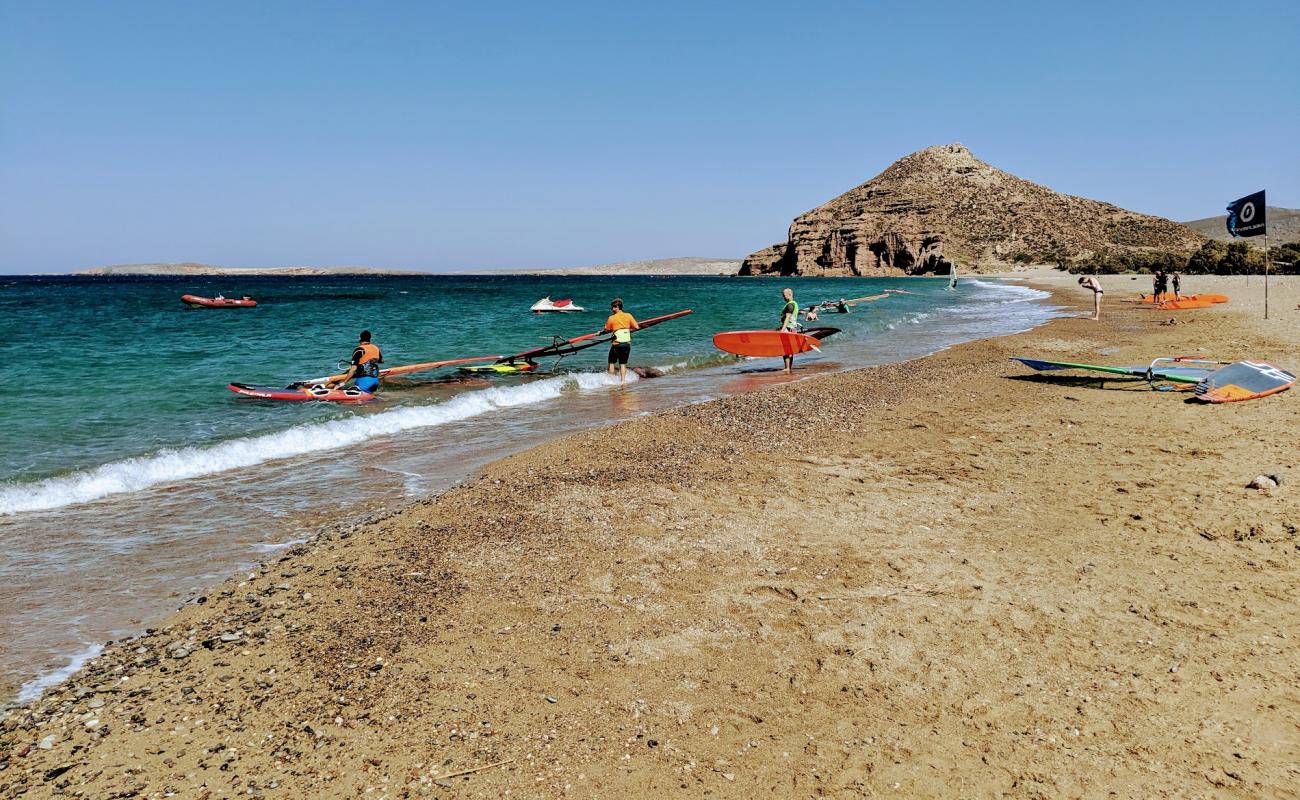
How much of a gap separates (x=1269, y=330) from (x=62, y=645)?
2322 cm

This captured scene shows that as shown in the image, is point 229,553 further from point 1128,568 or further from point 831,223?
point 831,223

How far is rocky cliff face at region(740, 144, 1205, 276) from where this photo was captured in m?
110

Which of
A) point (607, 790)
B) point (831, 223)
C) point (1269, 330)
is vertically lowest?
point (607, 790)

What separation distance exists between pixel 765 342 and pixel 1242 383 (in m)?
10.2

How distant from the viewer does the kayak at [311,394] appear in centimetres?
1423

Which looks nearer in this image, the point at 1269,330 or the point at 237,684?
the point at 237,684

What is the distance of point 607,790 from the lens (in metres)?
3.05

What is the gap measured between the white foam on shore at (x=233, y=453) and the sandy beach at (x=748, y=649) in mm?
3784

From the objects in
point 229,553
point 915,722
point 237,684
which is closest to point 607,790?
point 915,722

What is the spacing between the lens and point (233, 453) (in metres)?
9.70

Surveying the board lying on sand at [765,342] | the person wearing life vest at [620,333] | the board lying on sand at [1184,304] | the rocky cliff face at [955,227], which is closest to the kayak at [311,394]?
the person wearing life vest at [620,333]

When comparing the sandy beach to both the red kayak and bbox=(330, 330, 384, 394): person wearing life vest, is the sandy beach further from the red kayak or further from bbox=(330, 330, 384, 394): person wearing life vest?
the red kayak

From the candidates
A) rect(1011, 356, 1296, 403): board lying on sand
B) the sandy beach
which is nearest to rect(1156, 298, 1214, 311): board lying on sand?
rect(1011, 356, 1296, 403): board lying on sand

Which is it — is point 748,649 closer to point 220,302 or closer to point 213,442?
point 213,442
